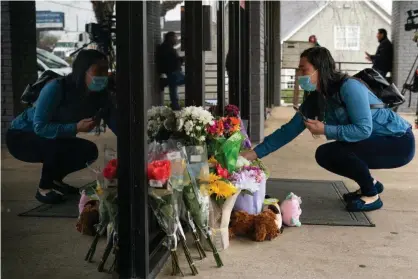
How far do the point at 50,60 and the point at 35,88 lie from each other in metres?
0.12

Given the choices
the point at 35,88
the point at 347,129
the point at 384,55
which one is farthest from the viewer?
the point at 384,55

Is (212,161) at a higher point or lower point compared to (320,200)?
higher

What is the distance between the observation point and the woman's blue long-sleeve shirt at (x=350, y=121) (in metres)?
3.98

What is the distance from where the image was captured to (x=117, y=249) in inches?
108

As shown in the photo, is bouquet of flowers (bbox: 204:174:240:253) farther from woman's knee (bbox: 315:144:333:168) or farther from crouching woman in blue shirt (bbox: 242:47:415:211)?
woman's knee (bbox: 315:144:333:168)

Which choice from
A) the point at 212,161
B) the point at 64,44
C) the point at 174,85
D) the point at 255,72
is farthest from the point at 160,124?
the point at 255,72

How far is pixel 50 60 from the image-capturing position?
211 cm

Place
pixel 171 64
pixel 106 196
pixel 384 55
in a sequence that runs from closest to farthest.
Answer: pixel 106 196 → pixel 171 64 → pixel 384 55

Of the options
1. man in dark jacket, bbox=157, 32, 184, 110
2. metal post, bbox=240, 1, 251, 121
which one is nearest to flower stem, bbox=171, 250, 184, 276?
man in dark jacket, bbox=157, 32, 184, 110

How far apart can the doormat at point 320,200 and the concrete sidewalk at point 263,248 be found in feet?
0.41

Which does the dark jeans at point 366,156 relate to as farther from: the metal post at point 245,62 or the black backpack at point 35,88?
the metal post at point 245,62

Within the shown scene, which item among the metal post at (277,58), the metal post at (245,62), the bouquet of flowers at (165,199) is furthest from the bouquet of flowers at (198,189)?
the metal post at (277,58)

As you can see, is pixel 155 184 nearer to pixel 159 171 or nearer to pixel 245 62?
pixel 159 171

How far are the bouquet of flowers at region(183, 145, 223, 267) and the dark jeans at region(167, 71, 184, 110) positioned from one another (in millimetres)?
608
